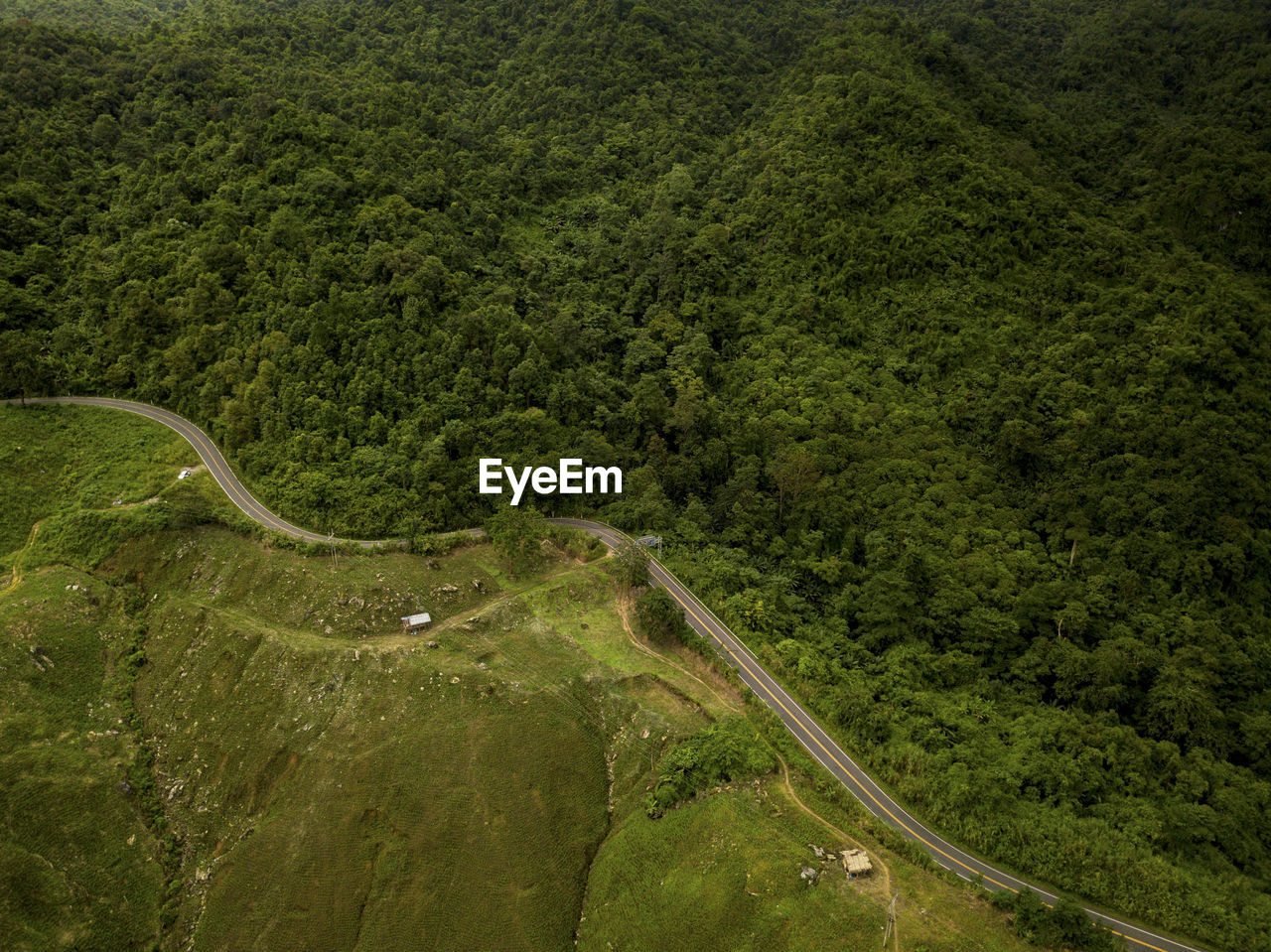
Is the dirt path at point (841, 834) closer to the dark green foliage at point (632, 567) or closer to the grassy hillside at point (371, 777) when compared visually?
the grassy hillside at point (371, 777)

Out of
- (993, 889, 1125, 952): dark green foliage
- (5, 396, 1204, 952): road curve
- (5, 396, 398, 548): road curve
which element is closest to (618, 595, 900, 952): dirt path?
(5, 396, 1204, 952): road curve

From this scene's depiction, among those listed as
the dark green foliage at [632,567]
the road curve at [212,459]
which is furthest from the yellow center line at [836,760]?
the road curve at [212,459]

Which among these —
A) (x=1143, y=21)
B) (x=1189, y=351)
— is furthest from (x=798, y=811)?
(x=1143, y=21)

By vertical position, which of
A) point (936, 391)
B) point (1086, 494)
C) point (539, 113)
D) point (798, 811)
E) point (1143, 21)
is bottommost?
point (798, 811)

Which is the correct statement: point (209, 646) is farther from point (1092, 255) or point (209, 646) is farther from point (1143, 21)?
point (1143, 21)

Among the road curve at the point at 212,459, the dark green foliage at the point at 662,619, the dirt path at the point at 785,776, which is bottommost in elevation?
the dirt path at the point at 785,776
